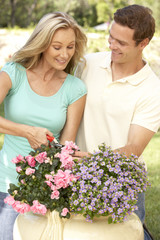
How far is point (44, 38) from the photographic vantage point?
8.27 feet

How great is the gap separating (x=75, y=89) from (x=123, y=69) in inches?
17.3

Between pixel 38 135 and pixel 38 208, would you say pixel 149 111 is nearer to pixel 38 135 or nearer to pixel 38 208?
pixel 38 135

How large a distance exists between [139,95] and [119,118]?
216 millimetres

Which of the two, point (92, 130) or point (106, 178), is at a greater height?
point (106, 178)

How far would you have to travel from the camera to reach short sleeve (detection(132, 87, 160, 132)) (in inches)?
110

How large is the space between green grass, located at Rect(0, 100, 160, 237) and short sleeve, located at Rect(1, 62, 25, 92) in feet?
6.28

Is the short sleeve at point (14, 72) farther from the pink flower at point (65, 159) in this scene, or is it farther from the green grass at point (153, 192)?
the green grass at point (153, 192)

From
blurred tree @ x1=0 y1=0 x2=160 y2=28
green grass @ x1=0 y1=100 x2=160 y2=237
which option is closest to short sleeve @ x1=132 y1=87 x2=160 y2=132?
green grass @ x1=0 y1=100 x2=160 y2=237

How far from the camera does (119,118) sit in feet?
9.41

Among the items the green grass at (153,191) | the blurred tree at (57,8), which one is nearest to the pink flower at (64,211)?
the green grass at (153,191)

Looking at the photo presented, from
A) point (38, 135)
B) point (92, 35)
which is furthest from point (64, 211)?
point (92, 35)

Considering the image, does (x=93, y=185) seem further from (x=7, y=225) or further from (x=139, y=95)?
(x=139, y=95)

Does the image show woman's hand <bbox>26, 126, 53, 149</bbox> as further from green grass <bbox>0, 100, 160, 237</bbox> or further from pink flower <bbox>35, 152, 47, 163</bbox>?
green grass <bbox>0, 100, 160, 237</bbox>

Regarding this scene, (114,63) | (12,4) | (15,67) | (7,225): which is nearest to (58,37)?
(15,67)
